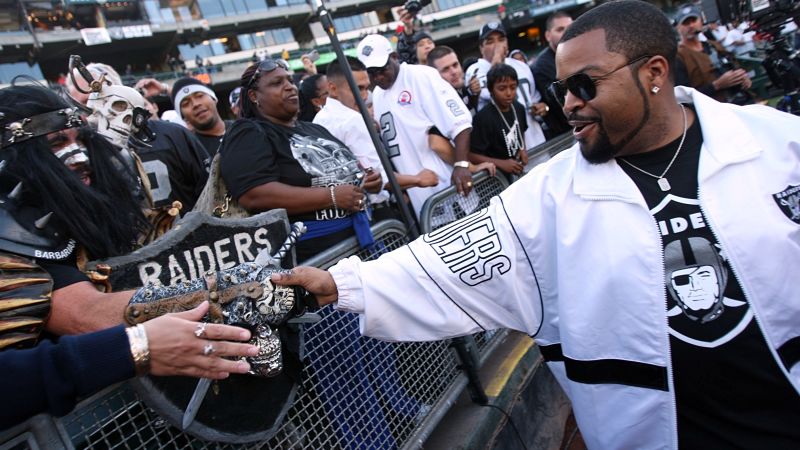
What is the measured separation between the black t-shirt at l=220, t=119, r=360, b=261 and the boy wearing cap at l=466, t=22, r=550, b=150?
231cm

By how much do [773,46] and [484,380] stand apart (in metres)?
5.01

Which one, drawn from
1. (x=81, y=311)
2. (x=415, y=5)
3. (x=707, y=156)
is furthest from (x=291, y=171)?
(x=415, y=5)

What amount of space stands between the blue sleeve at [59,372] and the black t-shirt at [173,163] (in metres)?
1.81

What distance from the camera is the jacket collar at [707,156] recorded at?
159 cm

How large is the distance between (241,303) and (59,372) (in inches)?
19.9

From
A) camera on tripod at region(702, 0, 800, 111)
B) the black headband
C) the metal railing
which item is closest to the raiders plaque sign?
the metal railing

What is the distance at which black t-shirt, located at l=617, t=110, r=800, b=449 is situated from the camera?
1533mm

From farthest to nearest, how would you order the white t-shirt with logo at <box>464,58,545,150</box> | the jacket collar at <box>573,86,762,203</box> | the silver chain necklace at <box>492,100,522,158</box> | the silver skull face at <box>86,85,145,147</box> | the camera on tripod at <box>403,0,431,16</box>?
the white t-shirt with logo at <box>464,58,545,150</box>
the silver chain necklace at <box>492,100,522,158</box>
the camera on tripod at <box>403,0,431,16</box>
the silver skull face at <box>86,85,145,147</box>
the jacket collar at <box>573,86,762,203</box>

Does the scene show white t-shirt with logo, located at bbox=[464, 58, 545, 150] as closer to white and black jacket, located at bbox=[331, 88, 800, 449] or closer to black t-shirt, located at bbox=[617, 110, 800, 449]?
white and black jacket, located at bbox=[331, 88, 800, 449]

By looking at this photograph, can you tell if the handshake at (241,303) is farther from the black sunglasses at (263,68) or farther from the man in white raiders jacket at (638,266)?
the black sunglasses at (263,68)

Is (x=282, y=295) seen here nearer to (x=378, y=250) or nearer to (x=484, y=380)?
(x=378, y=250)

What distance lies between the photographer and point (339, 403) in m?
2.07

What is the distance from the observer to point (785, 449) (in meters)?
1.53

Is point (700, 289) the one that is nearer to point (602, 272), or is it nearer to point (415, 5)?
point (602, 272)
